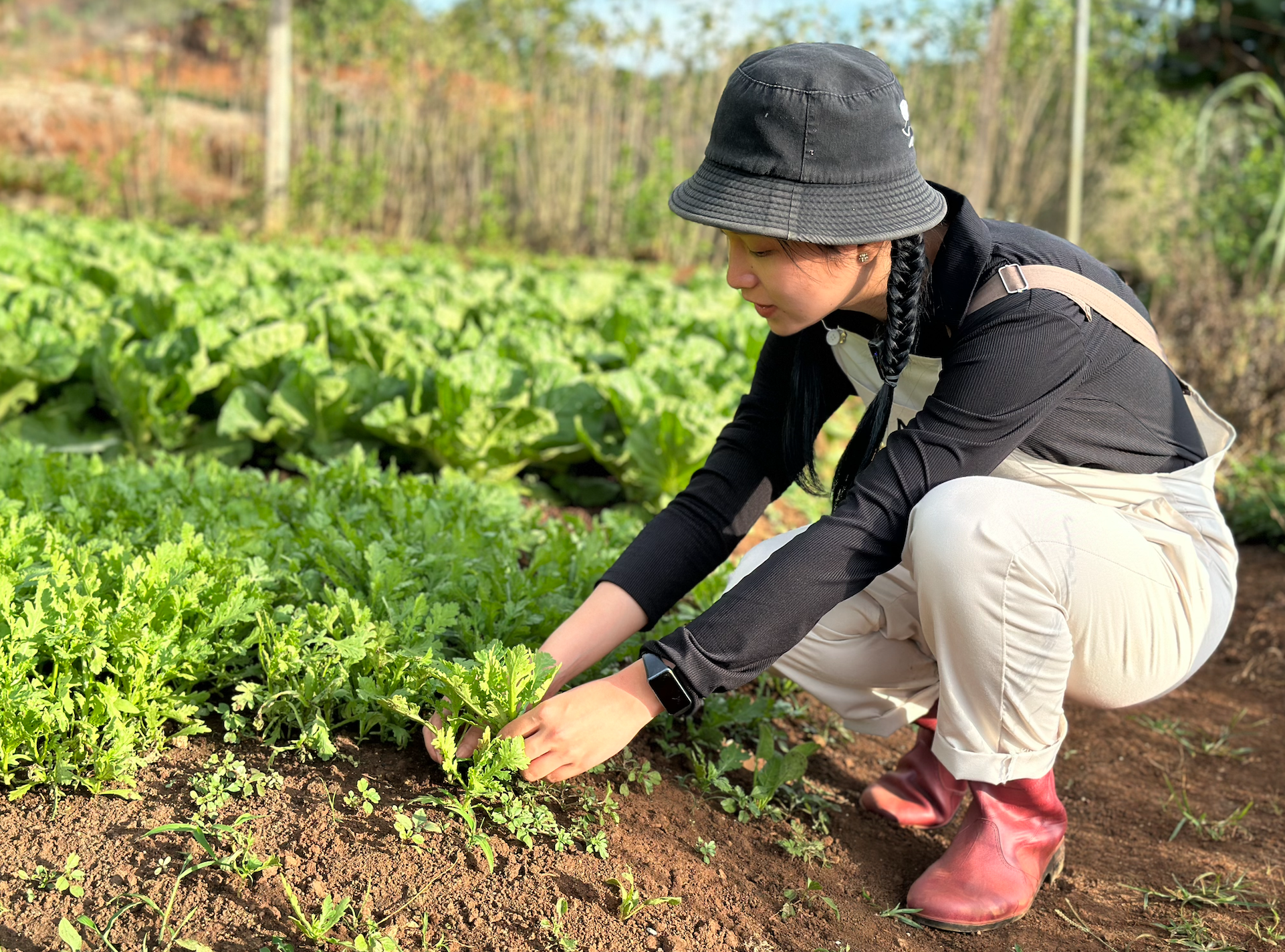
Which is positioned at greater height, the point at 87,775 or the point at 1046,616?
the point at 1046,616

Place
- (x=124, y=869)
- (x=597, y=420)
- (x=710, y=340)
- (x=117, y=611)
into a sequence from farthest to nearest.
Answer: (x=710, y=340)
(x=597, y=420)
(x=117, y=611)
(x=124, y=869)

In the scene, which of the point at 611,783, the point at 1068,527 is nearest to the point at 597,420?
the point at 611,783

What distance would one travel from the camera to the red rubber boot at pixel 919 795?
2.41 meters

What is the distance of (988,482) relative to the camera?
6.42ft

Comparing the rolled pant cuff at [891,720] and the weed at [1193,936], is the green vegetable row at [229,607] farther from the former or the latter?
the weed at [1193,936]

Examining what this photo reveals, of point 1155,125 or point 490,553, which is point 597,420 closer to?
point 490,553

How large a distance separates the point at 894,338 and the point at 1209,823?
4.86 ft

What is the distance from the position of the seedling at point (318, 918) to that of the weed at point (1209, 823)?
1828 millimetres

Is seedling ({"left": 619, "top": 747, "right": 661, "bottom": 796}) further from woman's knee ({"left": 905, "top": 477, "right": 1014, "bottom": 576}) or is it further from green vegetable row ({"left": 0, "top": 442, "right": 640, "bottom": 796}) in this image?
woman's knee ({"left": 905, "top": 477, "right": 1014, "bottom": 576})

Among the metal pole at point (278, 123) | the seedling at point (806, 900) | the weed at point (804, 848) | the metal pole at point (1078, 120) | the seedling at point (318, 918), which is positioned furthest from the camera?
the metal pole at point (278, 123)

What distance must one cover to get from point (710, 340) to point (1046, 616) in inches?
140

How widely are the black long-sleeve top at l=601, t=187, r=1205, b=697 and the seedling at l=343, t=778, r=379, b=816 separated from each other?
0.55 meters

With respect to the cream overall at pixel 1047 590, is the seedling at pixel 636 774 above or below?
below

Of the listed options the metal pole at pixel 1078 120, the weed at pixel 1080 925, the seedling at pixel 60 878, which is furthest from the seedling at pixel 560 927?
the metal pole at pixel 1078 120
